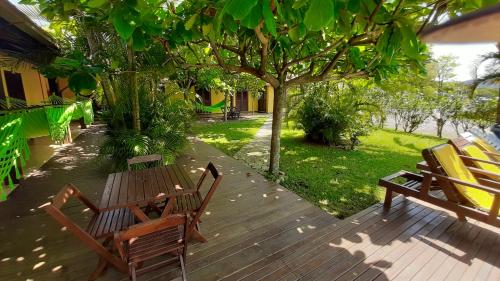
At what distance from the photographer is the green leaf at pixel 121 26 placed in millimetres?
1561

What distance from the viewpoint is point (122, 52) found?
4551mm

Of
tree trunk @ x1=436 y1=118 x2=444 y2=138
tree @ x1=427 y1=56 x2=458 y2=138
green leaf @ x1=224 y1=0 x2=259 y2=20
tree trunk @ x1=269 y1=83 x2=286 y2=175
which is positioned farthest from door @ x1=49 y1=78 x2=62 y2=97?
tree trunk @ x1=436 y1=118 x2=444 y2=138

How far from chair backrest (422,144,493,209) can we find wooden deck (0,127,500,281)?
40 centimetres

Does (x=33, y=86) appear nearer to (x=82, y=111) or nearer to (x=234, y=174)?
(x=82, y=111)

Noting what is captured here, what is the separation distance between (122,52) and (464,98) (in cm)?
1338

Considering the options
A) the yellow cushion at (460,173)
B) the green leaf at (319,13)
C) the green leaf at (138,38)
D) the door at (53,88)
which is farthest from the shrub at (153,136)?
the door at (53,88)

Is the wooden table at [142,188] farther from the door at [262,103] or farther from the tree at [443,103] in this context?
the door at [262,103]

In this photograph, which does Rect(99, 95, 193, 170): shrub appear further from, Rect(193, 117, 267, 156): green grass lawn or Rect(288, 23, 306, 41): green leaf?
Rect(288, 23, 306, 41): green leaf

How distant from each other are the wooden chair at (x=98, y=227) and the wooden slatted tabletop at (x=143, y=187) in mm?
201

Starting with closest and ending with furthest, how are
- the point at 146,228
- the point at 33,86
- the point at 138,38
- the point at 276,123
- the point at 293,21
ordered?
the point at 146,228
the point at 293,21
the point at 138,38
the point at 276,123
the point at 33,86

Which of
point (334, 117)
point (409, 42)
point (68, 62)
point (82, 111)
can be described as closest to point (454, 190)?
point (409, 42)

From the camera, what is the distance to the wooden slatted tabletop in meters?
2.23

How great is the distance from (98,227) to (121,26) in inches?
73.8

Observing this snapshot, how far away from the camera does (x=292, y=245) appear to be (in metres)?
2.73
